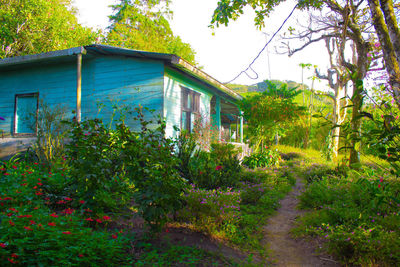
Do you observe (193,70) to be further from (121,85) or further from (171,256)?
(171,256)

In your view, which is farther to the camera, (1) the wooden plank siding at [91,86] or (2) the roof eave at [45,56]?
(1) the wooden plank siding at [91,86]

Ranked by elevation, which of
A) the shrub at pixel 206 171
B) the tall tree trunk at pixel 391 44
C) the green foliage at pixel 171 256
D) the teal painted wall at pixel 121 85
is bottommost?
the green foliage at pixel 171 256

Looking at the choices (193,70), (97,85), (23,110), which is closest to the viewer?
(193,70)

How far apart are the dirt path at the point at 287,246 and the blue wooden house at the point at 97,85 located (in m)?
4.45

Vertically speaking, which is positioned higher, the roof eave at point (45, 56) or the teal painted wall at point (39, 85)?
the roof eave at point (45, 56)

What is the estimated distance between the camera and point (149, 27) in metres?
28.6

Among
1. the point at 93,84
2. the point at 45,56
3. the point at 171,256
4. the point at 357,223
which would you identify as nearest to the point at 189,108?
the point at 93,84

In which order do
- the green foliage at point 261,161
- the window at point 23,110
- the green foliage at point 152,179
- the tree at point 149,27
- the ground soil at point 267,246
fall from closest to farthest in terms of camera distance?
the green foliage at point 152,179, the ground soil at point 267,246, the window at point 23,110, the green foliage at point 261,161, the tree at point 149,27

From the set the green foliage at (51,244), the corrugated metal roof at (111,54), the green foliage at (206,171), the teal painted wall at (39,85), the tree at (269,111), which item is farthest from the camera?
the tree at (269,111)

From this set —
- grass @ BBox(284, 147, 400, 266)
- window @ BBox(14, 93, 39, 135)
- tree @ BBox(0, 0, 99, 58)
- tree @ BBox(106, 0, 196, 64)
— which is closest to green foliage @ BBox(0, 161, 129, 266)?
grass @ BBox(284, 147, 400, 266)

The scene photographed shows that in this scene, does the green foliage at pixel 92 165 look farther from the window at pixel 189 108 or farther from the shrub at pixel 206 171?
the window at pixel 189 108

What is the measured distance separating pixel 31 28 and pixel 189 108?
12.6m

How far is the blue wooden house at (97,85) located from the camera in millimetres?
8148

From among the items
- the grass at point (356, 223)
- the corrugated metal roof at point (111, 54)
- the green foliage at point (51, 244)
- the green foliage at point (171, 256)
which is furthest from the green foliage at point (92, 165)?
the corrugated metal roof at point (111, 54)
